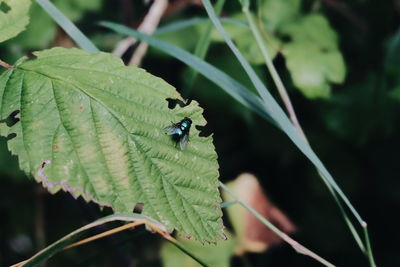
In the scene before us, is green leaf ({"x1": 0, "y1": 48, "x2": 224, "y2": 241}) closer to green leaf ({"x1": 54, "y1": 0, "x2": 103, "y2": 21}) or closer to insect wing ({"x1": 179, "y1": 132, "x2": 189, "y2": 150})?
insect wing ({"x1": 179, "y1": 132, "x2": 189, "y2": 150})

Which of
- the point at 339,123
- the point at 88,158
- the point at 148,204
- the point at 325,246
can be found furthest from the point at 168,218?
the point at 325,246

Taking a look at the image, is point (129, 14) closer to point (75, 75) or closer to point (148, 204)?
point (75, 75)

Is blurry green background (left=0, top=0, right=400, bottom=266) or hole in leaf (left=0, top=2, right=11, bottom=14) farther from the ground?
hole in leaf (left=0, top=2, right=11, bottom=14)

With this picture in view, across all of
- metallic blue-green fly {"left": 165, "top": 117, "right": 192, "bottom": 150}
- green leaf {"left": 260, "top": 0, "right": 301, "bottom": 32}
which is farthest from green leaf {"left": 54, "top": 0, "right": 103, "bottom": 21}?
metallic blue-green fly {"left": 165, "top": 117, "right": 192, "bottom": 150}

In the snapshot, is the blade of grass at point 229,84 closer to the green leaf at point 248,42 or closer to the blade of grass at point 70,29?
the blade of grass at point 70,29

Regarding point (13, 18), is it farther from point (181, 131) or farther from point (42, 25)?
point (42, 25)

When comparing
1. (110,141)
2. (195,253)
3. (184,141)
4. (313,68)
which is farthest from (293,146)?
(110,141)

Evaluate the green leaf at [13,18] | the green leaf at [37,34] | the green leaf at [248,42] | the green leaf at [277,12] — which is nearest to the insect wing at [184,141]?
the green leaf at [13,18]
